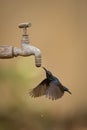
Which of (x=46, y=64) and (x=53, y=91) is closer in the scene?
(x=53, y=91)

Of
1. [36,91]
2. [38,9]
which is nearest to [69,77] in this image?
[38,9]

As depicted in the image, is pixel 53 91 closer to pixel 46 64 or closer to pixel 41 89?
pixel 41 89

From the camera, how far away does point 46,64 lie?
1684 millimetres

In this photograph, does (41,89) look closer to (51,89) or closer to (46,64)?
(51,89)

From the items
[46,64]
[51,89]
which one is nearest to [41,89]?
[51,89]

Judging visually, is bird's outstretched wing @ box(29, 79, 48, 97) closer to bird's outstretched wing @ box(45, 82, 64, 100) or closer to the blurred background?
bird's outstretched wing @ box(45, 82, 64, 100)

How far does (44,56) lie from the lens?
1678 mm

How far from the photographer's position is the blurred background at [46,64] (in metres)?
1.66

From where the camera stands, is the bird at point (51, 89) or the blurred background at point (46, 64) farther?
the blurred background at point (46, 64)

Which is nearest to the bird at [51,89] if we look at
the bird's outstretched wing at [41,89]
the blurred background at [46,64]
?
the bird's outstretched wing at [41,89]

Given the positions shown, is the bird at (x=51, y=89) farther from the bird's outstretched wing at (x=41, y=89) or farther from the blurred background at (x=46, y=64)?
the blurred background at (x=46, y=64)

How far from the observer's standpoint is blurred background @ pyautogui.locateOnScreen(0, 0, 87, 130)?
65.2 inches

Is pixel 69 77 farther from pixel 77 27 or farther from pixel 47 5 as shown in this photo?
pixel 47 5

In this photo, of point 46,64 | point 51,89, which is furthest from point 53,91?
point 46,64
